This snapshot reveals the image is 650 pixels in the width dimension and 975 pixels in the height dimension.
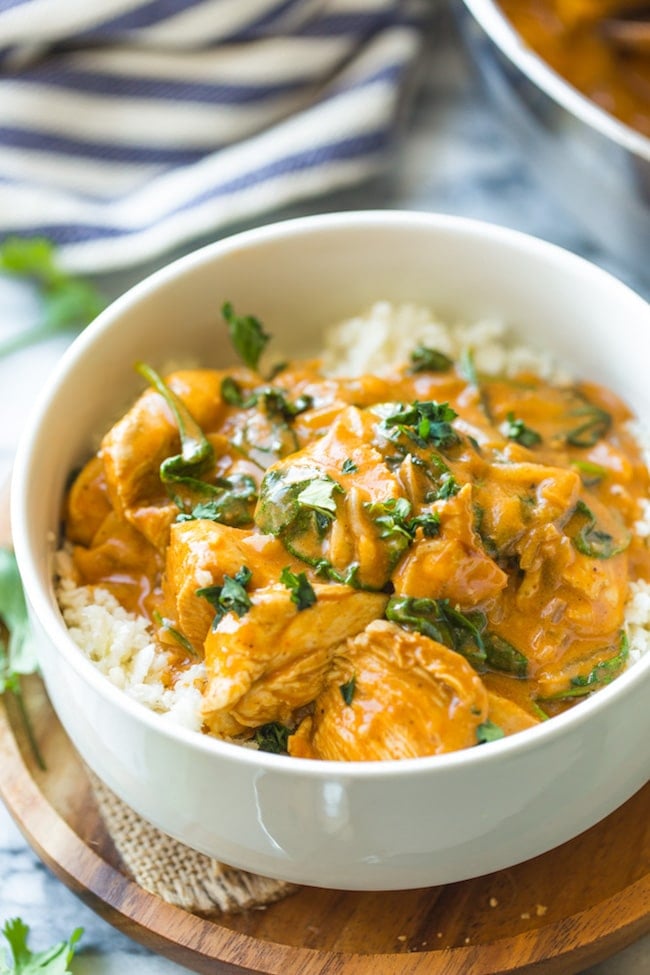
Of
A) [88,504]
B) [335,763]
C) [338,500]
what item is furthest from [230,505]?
[335,763]

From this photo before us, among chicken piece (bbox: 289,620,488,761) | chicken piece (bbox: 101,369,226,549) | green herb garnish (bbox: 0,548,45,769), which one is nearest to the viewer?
chicken piece (bbox: 289,620,488,761)

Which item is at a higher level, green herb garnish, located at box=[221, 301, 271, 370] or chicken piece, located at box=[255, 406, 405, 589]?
green herb garnish, located at box=[221, 301, 271, 370]

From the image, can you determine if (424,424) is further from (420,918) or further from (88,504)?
(420,918)

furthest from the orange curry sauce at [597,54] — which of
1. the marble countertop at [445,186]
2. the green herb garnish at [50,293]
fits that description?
the green herb garnish at [50,293]

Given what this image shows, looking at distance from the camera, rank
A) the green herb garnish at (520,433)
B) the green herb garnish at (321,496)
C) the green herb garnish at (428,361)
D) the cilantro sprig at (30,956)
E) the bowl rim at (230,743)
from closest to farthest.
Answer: the bowl rim at (230,743)
the green herb garnish at (321,496)
the cilantro sprig at (30,956)
the green herb garnish at (520,433)
the green herb garnish at (428,361)

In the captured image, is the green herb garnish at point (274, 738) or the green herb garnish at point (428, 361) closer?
the green herb garnish at point (274, 738)

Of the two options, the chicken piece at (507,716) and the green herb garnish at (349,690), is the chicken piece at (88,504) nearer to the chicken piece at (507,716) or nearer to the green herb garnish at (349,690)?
the green herb garnish at (349,690)

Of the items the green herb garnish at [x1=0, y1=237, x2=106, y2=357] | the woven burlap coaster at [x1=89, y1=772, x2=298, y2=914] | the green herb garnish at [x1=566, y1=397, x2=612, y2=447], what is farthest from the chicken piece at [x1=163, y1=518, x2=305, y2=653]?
the green herb garnish at [x1=0, y1=237, x2=106, y2=357]

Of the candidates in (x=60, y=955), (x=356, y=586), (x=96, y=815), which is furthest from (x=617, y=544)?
(x=60, y=955)

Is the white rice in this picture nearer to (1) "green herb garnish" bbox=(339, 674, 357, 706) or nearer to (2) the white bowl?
(2) the white bowl
